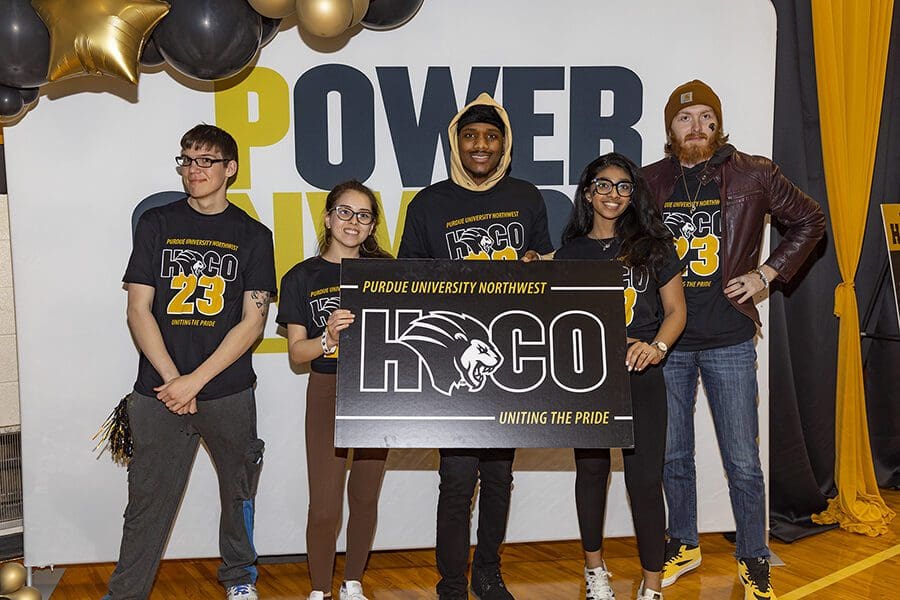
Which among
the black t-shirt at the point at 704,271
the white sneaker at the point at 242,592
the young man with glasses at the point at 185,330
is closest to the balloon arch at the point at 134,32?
the young man with glasses at the point at 185,330

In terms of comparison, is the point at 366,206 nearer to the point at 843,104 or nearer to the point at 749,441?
the point at 749,441

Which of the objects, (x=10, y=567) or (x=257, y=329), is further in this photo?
(x=257, y=329)

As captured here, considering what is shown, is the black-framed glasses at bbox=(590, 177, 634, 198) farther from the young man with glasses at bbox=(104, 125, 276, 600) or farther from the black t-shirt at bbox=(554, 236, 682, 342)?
the young man with glasses at bbox=(104, 125, 276, 600)

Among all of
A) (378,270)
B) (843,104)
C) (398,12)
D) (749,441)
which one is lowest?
(749,441)

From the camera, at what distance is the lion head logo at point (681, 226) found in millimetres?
3162

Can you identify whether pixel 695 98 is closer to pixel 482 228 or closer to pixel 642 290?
pixel 642 290

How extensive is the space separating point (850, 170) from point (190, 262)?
3.08 meters

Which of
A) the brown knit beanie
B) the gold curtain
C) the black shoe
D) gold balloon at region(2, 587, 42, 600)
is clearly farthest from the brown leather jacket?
gold balloon at region(2, 587, 42, 600)

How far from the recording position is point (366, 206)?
3.00m

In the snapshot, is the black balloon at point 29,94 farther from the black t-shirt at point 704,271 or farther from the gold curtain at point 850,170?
the gold curtain at point 850,170

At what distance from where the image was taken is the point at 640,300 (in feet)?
9.46

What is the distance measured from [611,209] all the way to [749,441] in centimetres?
103

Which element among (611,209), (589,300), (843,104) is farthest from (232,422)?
(843,104)

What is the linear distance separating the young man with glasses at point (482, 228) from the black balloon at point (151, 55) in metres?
1.10
